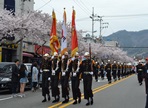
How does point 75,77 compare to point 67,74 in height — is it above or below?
below

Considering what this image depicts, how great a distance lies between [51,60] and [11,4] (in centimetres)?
2621

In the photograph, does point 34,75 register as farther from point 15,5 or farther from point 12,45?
point 15,5

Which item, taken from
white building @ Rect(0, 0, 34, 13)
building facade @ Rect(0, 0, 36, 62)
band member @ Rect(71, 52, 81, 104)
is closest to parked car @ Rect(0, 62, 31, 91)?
band member @ Rect(71, 52, 81, 104)

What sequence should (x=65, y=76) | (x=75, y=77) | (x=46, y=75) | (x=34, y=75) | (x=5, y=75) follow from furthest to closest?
(x=34, y=75)
(x=5, y=75)
(x=46, y=75)
(x=65, y=76)
(x=75, y=77)

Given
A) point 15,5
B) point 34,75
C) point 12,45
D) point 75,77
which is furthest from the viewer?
point 15,5

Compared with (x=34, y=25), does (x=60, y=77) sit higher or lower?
lower

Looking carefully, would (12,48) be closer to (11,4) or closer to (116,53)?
(11,4)

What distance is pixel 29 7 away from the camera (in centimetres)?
4441

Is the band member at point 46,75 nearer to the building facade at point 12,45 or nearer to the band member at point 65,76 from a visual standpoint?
the band member at point 65,76

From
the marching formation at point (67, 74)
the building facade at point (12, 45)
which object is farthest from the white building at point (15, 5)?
the marching formation at point (67, 74)

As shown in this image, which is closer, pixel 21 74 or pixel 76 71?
pixel 76 71

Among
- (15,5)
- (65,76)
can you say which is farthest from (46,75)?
(15,5)

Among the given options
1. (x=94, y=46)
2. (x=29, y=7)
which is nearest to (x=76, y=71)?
(x=29, y=7)

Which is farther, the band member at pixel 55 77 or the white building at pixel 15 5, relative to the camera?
the white building at pixel 15 5
